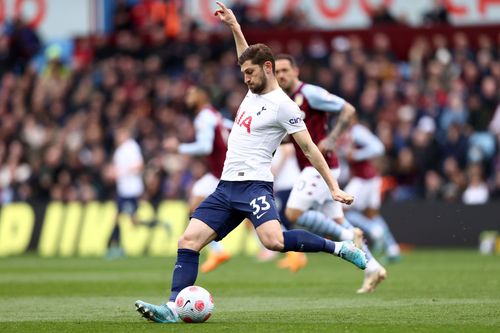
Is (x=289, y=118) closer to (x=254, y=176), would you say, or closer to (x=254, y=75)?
(x=254, y=75)

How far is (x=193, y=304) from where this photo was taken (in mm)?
10406

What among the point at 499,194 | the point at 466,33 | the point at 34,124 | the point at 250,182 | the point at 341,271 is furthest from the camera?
the point at 34,124

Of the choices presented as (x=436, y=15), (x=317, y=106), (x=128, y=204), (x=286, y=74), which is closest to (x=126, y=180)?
(x=128, y=204)

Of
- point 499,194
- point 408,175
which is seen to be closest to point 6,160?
point 408,175

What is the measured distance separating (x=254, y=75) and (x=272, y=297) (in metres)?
3.48

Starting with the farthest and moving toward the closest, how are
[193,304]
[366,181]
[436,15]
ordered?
[436,15], [366,181], [193,304]

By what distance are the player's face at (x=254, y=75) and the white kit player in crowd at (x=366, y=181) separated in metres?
9.59

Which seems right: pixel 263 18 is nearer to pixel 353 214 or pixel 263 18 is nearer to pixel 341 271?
pixel 353 214

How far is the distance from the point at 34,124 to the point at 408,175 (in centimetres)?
981

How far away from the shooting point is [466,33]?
27797 millimetres

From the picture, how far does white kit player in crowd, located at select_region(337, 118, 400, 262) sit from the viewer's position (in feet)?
66.7

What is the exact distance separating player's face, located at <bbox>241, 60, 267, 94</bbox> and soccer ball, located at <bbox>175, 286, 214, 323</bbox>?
185 cm

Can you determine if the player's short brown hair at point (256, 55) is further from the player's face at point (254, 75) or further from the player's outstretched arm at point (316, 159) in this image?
the player's outstretched arm at point (316, 159)

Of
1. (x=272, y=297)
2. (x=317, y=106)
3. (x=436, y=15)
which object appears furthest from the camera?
(x=436, y=15)
